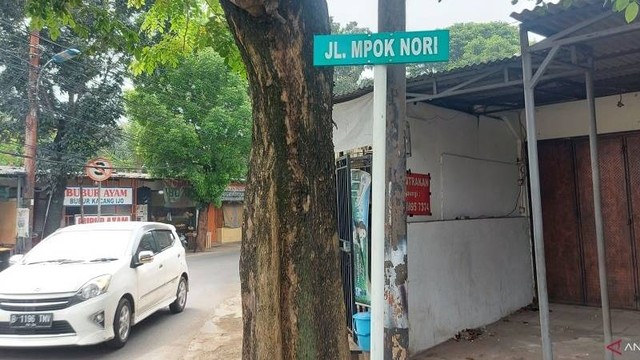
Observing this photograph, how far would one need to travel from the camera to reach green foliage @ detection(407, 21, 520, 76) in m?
27.5

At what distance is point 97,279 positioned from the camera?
5.73 meters

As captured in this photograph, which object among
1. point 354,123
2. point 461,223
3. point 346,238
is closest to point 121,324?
point 346,238

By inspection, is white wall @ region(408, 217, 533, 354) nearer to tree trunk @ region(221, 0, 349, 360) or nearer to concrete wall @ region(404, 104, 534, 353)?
concrete wall @ region(404, 104, 534, 353)

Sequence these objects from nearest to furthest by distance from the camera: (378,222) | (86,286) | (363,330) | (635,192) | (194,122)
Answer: (378,222)
(363,330)
(86,286)
(635,192)
(194,122)

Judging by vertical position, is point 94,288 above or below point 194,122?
below

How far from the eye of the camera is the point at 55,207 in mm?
17219

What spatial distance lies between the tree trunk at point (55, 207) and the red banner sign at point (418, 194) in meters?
15.0

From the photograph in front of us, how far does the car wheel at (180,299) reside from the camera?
26.3 ft

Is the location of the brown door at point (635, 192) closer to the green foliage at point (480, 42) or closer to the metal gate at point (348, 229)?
the metal gate at point (348, 229)

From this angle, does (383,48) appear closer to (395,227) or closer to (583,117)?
(395,227)

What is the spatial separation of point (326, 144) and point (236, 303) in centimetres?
658

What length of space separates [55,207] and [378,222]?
17897 mm

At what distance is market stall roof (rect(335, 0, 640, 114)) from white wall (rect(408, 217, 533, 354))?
1662 millimetres

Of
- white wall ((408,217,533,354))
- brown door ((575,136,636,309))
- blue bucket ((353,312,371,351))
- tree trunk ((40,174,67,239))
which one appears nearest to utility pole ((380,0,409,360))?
blue bucket ((353,312,371,351))
